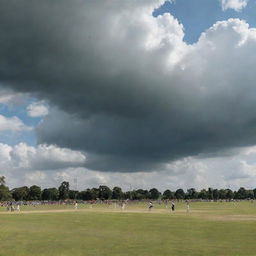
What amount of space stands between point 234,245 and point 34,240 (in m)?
15.9

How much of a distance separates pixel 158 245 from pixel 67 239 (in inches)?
320

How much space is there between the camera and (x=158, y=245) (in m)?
31.2

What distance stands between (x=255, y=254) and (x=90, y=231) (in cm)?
1907

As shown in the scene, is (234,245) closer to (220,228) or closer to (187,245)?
(187,245)

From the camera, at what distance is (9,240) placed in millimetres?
34094

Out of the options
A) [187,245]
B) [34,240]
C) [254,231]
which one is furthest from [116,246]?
[254,231]

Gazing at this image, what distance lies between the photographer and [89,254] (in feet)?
87.8

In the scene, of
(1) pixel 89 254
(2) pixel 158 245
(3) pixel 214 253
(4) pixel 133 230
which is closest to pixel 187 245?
(2) pixel 158 245

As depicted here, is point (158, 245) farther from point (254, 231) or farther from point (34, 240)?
point (254, 231)

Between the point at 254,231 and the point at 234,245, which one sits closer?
the point at 234,245

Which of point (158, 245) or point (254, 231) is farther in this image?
point (254, 231)

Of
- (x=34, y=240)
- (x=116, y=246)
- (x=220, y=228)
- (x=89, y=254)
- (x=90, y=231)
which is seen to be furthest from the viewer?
(x=220, y=228)

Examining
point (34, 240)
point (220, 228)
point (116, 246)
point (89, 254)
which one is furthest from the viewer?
point (220, 228)

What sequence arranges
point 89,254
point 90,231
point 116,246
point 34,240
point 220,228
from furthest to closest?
point 220,228 → point 90,231 → point 34,240 → point 116,246 → point 89,254
